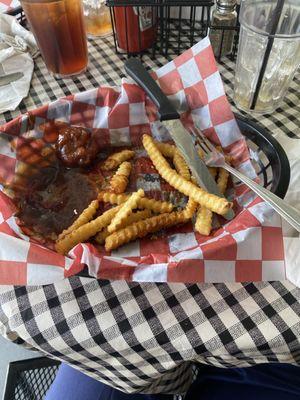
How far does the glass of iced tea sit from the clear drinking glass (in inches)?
18.3

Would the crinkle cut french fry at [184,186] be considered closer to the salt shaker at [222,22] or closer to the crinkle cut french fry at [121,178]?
the crinkle cut french fry at [121,178]

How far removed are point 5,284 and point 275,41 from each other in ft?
2.59

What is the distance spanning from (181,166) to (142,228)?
19 cm

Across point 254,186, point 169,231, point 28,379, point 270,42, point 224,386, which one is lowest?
point 28,379

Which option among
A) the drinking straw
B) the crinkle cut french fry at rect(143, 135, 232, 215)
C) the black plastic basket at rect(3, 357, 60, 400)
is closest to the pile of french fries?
the crinkle cut french fry at rect(143, 135, 232, 215)

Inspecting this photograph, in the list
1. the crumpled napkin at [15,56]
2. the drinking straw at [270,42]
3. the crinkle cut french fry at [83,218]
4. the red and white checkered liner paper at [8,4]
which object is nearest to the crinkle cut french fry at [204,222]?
the crinkle cut french fry at [83,218]

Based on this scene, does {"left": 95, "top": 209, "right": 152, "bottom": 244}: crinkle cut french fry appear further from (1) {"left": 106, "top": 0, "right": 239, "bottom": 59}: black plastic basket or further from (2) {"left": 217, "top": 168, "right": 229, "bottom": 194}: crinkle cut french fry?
(1) {"left": 106, "top": 0, "right": 239, "bottom": 59}: black plastic basket

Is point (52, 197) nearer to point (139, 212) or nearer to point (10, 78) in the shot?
point (139, 212)

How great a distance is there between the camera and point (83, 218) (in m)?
0.62

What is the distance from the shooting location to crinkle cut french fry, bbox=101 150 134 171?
75cm

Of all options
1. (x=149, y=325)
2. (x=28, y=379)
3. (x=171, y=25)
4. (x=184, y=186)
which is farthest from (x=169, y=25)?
(x=28, y=379)

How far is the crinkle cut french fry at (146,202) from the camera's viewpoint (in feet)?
2.06

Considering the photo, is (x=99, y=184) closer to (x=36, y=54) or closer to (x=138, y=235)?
(x=138, y=235)

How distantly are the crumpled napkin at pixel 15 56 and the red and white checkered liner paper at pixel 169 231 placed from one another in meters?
0.26
